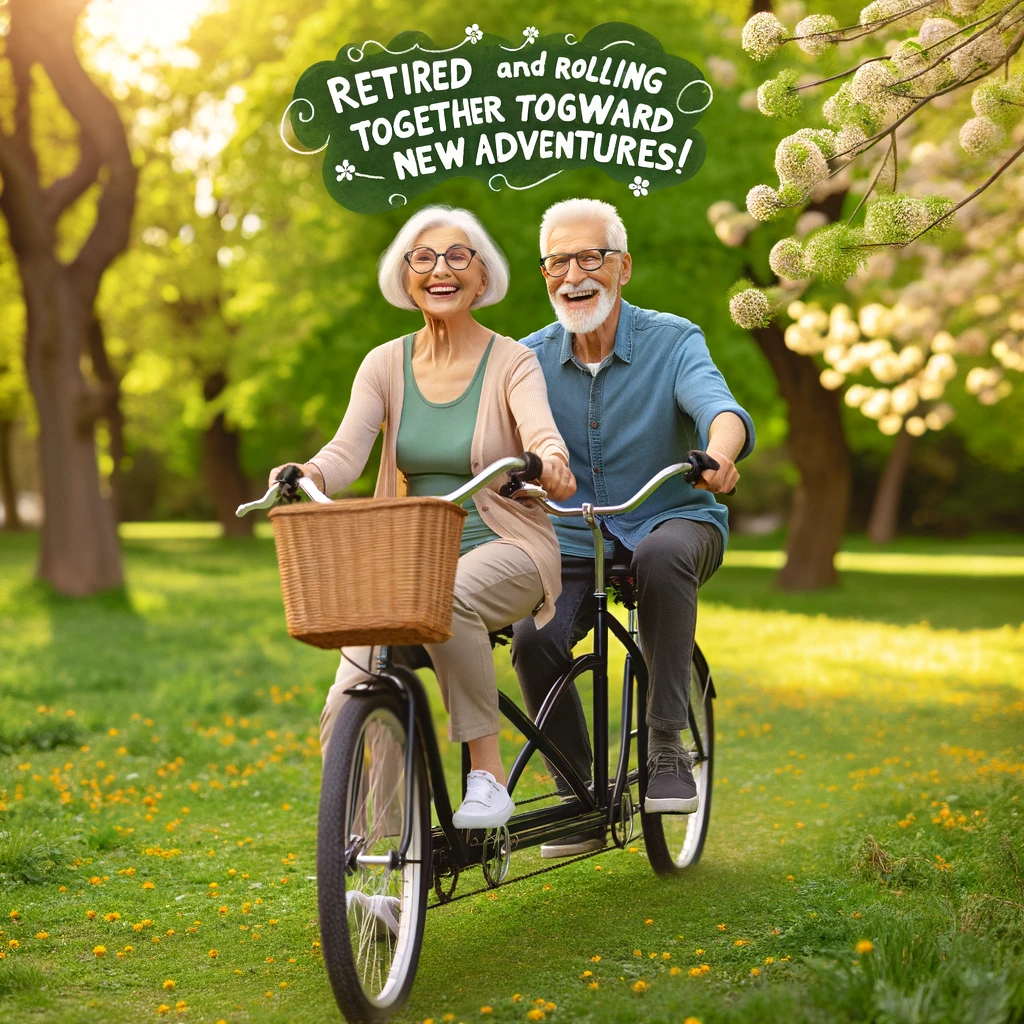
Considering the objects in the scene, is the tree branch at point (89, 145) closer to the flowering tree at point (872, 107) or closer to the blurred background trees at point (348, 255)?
the blurred background trees at point (348, 255)

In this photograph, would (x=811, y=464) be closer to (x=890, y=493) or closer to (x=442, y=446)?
(x=442, y=446)

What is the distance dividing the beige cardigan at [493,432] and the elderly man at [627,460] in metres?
0.46

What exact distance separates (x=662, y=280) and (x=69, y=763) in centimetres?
1021

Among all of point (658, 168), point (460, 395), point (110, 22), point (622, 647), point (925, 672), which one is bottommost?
point (925, 672)

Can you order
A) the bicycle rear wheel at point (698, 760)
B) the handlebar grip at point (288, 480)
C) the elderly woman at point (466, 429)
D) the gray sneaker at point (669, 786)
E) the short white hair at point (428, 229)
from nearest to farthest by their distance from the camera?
1. the handlebar grip at point (288, 480)
2. the elderly woman at point (466, 429)
3. the short white hair at point (428, 229)
4. the gray sneaker at point (669, 786)
5. the bicycle rear wheel at point (698, 760)

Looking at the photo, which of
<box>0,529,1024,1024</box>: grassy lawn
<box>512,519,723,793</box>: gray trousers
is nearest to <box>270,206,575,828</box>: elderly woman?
<box>512,519,723,793</box>: gray trousers

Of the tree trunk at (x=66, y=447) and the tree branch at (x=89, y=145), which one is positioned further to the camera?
the tree trunk at (x=66, y=447)

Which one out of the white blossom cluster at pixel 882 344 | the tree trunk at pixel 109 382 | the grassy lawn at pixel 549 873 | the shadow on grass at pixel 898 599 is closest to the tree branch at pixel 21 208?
the tree trunk at pixel 109 382

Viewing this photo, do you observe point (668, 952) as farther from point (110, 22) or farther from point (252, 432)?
point (252, 432)

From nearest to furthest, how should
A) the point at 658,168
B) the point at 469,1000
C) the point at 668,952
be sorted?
the point at 469,1000 → the point at 668,952 → the point at 658,168

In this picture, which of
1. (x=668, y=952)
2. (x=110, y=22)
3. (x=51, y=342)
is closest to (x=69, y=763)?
(x=668, y=952)

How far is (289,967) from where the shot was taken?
12.9 ft

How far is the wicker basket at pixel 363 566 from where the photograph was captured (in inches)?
124

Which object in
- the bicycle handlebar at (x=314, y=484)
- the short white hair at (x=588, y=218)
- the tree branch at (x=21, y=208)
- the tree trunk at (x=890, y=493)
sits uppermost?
the tree branch at (x=21, y=208)
